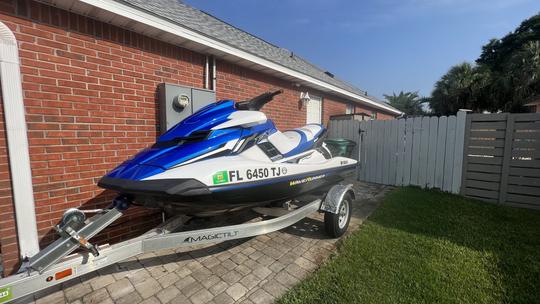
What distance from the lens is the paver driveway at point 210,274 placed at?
2.08 metres

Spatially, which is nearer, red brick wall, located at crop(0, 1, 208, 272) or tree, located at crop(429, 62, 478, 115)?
red brick wall, located at crop(0, 1, 208, 272)

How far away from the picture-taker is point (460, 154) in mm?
5023

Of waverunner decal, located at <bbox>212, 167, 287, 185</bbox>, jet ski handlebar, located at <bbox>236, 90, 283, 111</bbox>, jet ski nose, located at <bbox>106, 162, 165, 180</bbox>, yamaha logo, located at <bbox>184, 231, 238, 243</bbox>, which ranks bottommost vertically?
yamaha logo, located at <bbox>184, 231, 238, 243</bbox>

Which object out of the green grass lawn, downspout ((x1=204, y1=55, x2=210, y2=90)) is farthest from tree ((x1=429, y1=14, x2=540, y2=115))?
downspout ((x1=204, y1=55, x2=210, y2=90))

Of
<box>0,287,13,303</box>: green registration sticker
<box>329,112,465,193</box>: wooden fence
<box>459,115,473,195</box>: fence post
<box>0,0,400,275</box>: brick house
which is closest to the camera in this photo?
<box>0,287,13,303</box>: green registration sticker

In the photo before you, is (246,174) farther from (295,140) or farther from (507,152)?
(507,152)

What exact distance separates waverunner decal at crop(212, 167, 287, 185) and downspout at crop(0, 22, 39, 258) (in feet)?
6.38

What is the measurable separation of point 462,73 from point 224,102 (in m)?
21.4

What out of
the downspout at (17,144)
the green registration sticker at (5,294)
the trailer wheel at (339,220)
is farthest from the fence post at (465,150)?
the downspout at (17,144)

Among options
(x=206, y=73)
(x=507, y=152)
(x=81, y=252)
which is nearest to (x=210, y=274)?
(x=81, y=252)

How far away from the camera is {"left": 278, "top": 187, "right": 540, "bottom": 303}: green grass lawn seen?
6.79 ft

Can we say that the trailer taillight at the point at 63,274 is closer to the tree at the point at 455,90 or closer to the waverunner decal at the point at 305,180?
the waverunner decal at the point at 305,180

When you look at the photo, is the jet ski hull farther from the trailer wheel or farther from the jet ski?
the trailer wheel

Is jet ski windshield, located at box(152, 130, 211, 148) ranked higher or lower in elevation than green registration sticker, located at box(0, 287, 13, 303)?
higher
